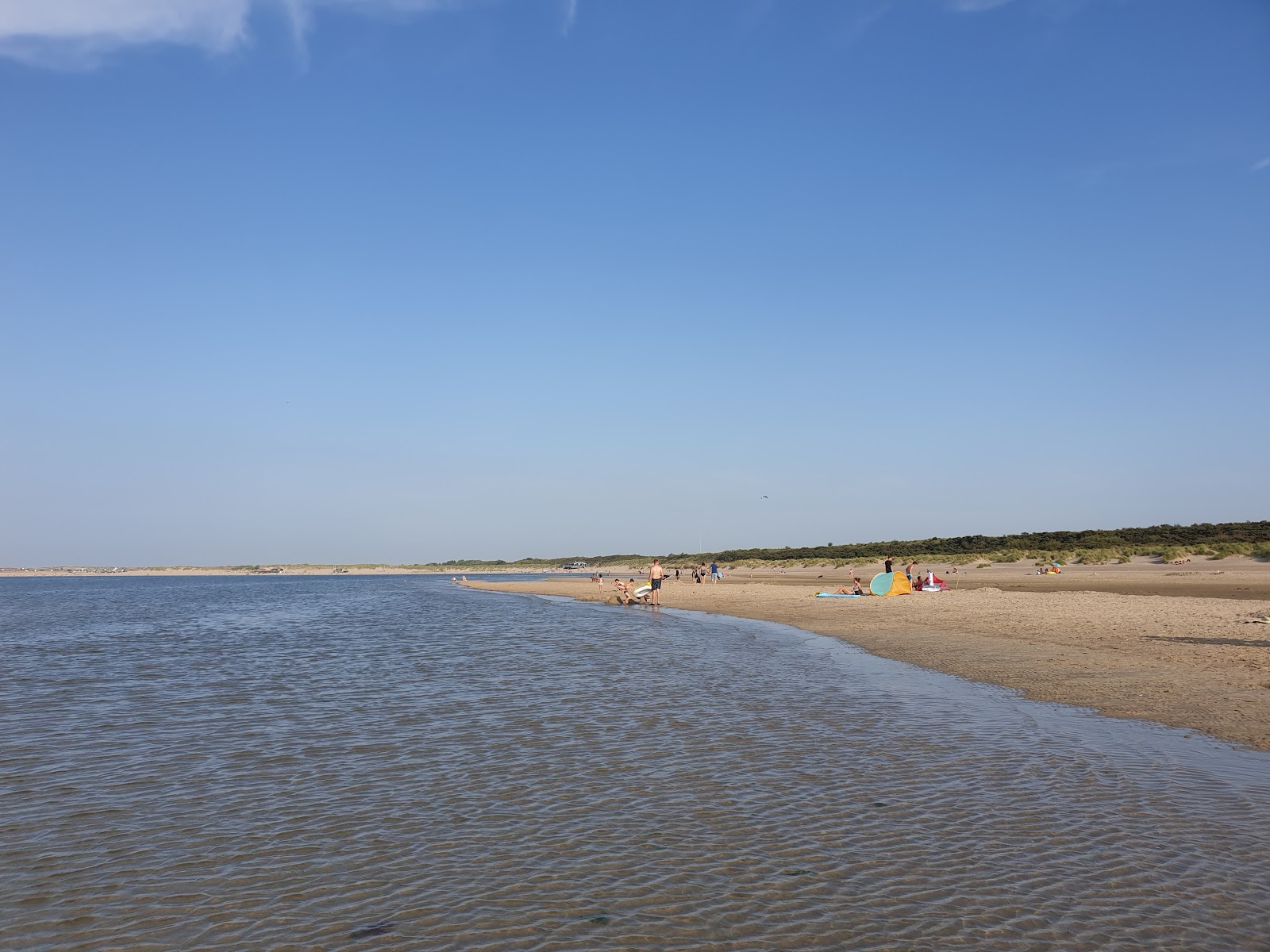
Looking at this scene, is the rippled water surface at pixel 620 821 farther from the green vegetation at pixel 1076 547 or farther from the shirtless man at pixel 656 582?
the green vegetation at pixel 1076 547

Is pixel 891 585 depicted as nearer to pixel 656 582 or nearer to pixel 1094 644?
pixel 656 582

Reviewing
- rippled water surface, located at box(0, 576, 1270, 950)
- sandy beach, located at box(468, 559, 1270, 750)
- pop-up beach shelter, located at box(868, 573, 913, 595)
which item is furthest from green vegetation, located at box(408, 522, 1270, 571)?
rippled water surface, located at box(0, 576, 1270, 950)

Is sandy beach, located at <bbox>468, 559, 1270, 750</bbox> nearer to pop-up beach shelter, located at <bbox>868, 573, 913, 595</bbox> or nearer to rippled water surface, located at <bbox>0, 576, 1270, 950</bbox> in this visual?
pop-up beach shelter, located at <bbox>868, 573, 913, 595</bbox>

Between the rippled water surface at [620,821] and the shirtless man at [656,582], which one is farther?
the shirtless man at [656,582]

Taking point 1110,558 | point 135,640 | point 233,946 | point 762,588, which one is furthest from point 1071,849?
point 1110,558

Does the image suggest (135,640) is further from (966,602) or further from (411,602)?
(966,602)

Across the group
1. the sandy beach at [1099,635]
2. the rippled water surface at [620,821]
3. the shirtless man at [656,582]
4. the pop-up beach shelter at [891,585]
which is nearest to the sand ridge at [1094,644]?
the sandy beach at [1099,635]

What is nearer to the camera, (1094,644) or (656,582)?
(1094,644)

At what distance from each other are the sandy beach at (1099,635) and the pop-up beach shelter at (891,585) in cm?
123

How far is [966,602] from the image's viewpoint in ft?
108

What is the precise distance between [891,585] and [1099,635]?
18.2 m

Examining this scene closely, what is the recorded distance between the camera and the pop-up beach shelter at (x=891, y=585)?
3922 centimetres

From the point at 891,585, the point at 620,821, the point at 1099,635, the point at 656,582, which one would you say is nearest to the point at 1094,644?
the point at 1099,635

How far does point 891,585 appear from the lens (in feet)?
129
